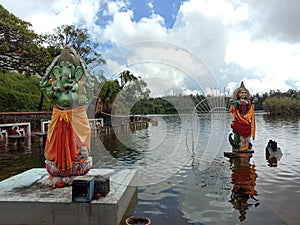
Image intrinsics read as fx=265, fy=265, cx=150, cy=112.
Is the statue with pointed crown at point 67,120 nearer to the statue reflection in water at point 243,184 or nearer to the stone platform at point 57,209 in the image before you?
the stone platform at point 57,209

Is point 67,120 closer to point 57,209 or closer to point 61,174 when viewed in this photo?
point 61,174

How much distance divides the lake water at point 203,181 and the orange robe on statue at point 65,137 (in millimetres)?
1515

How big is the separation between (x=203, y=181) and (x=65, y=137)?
3548 mm

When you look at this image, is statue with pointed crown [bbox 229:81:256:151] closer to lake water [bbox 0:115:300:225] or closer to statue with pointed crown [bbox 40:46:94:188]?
lake water [bbox 0:115:300:225]

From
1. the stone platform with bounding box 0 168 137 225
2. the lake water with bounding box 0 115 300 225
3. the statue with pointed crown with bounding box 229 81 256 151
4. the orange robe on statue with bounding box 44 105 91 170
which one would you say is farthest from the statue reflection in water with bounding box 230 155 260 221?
the orange robe on statue with bounding box 44 105 91 170

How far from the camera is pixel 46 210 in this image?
393 cm

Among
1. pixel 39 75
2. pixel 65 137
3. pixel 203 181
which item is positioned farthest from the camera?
pixel 39 75

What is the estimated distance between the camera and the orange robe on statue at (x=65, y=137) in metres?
4.58

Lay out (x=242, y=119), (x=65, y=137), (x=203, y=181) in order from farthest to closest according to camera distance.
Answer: (x=242, y=119)
(x=203, y=181)
(x=65, y=137)

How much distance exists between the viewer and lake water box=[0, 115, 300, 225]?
4.46 m

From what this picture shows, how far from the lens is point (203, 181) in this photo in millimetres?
6438

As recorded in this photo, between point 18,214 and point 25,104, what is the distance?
19.7 m

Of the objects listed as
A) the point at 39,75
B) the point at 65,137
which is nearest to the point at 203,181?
the point at 65,137

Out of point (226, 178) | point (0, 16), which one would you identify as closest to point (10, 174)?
point (226, 178)
